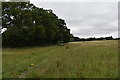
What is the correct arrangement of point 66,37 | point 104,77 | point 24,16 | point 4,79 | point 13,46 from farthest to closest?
point 66,37, point 13,46, point 24,16, point 4,79, point 104,77

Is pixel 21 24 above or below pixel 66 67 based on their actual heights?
above

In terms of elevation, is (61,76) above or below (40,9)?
below

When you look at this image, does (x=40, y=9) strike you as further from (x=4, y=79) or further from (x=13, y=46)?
(x=4, y=79)

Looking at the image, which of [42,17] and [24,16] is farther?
[42,17]

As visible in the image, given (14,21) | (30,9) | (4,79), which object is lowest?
(4,79)

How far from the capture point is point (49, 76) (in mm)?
7211

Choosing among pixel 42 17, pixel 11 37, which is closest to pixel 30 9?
pixel 42 17

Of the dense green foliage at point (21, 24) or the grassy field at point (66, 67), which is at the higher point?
the dense green foliage at point (21, 24)

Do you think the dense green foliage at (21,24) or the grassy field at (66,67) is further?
the dense green foliage at (21,24)

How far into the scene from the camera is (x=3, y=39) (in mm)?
39938

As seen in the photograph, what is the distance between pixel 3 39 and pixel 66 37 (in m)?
27.6

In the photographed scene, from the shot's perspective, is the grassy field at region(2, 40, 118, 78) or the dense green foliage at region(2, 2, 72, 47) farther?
the dense green foliage at region(2, 2, 72, 47)

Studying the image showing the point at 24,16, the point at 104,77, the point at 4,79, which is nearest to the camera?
the point at 104,77

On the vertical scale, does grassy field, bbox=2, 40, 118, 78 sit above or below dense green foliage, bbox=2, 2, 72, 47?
below
